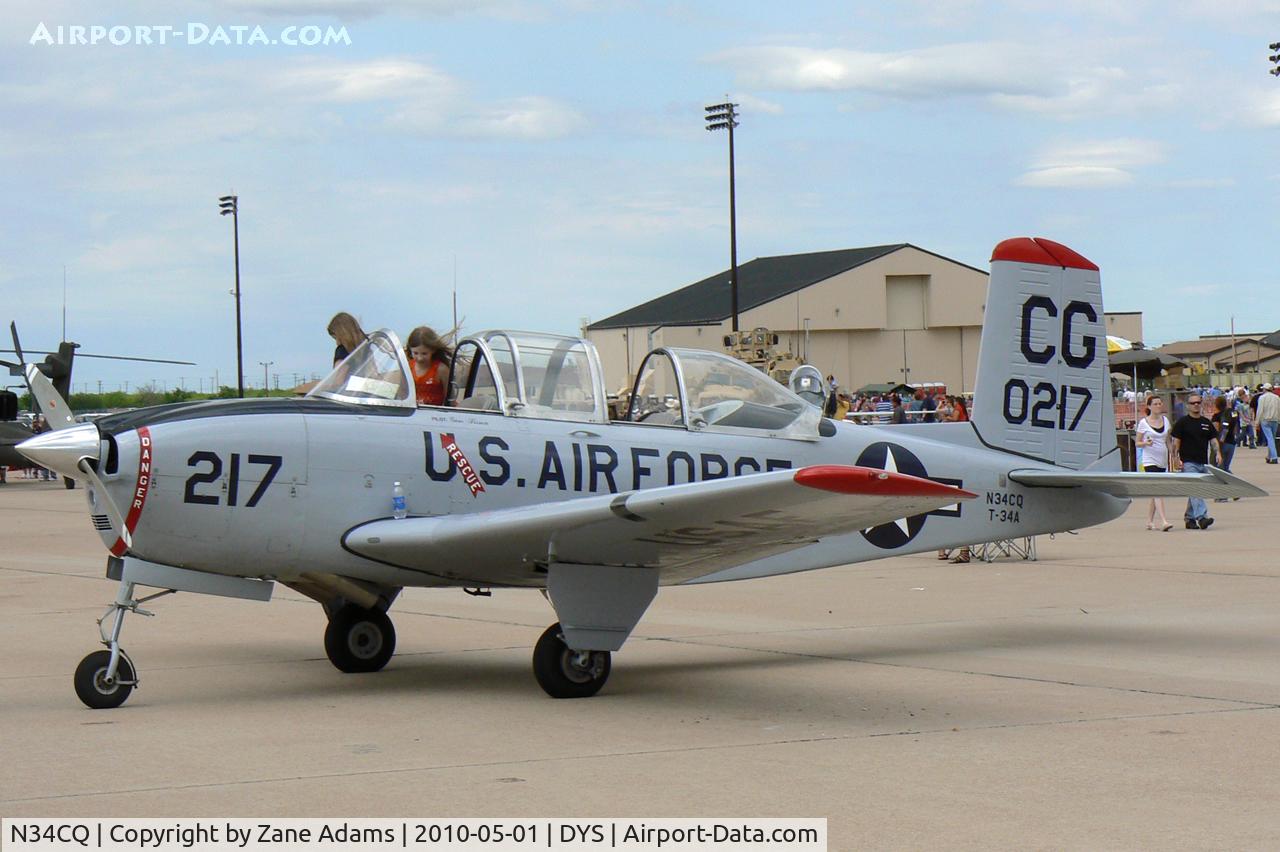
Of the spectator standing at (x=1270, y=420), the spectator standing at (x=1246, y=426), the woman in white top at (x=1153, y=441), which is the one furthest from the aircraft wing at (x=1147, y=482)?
the spectator standing at (x=1246, y=426)

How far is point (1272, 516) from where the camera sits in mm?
20719

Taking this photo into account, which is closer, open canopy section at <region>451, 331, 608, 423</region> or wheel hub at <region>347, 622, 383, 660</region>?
open canopy section at <region>451, 331, 608, 423</region>

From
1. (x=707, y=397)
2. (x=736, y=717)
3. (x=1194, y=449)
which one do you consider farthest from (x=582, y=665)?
(x=1194, y=449)

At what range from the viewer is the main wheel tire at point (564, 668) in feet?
26.2

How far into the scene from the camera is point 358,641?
9125 millimetres

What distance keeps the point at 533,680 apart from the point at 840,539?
2.28 meters

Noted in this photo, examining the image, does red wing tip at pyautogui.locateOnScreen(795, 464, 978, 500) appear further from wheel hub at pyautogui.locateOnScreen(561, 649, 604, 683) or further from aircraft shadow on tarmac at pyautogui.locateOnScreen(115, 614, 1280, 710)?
wheel hub at pyautogui.locateOnScreen(561, 649, 604, 683)

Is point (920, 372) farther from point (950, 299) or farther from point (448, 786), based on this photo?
point (448, 786)

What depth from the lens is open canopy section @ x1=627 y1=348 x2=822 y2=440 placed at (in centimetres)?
902

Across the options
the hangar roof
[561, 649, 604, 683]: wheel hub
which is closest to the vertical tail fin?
[561, 649, 604, 683]: wheel hub

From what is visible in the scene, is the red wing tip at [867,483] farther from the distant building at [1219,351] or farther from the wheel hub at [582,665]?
the distant building at [1219,351]

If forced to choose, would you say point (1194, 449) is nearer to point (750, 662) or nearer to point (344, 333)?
point (750, 662)

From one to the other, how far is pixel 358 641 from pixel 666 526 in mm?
2645

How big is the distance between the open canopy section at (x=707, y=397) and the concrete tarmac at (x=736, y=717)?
1.51 m
